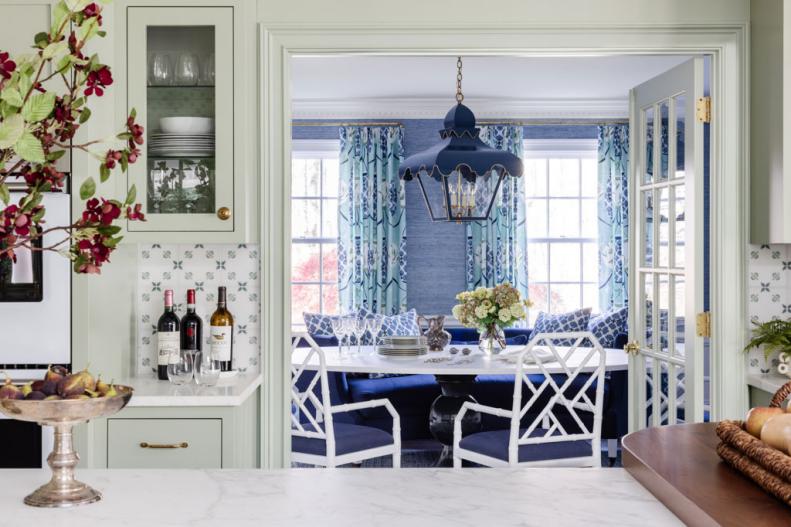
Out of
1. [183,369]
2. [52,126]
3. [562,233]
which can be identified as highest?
[562,233]

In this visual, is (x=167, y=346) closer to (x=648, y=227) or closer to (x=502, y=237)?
(x=648, y=227)

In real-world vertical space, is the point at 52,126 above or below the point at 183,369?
above

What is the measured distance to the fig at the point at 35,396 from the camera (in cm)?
133

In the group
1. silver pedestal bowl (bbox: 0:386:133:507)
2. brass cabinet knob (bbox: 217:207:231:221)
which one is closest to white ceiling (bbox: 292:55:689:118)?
brass cabinet knob (bbox: 217:207:231:221)

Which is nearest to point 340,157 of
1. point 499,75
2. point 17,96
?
point 499,75

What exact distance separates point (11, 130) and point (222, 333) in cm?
214

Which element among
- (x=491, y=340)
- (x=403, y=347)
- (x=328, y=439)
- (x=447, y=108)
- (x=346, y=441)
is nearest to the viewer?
(x=328, y=439)

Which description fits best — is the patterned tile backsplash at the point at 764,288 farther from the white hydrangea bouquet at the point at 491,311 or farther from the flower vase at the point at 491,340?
the flower vase at the point at 491,340

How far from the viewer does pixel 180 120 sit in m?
2.83

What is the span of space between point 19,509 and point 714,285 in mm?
2380

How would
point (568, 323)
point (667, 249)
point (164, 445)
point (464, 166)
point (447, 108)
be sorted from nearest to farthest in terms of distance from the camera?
point (164, 445) < point (667, 249) < point (464, 166) < point (568, 323) < point (447, 108)

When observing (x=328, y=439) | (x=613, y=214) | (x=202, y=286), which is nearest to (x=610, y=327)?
(x=613, y=214)

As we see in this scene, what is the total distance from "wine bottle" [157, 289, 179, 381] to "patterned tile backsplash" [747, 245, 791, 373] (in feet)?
6.67

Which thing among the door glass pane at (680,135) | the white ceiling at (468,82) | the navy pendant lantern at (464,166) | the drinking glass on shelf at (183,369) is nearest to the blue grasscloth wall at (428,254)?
the white ceiling at (468,82)
